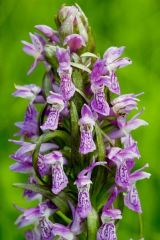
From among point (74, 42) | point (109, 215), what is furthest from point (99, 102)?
point (109, 215)

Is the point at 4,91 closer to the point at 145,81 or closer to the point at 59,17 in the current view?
the point at 145,81

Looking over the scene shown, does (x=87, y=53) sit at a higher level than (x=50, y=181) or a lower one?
higher

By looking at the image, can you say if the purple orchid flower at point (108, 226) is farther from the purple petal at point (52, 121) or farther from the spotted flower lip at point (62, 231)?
the purple petal at point (52, 121)

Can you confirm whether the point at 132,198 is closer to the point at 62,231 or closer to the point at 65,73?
the point at 62,231

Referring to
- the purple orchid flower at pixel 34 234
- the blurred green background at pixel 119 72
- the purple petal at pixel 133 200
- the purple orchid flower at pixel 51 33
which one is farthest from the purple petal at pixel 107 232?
the blurred green background at pixel 119 72

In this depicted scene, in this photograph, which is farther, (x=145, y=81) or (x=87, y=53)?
(x=145, y=81)

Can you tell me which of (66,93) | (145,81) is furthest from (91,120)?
(145,81)
